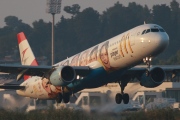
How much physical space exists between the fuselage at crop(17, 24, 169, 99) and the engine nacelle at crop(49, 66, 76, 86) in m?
1.61

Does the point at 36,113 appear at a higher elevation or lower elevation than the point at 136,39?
lower

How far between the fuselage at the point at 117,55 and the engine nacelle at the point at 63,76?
161 centimetres

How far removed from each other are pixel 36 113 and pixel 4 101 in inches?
474

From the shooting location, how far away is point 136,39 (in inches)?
2323

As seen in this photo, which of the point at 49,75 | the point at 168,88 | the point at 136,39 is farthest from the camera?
the point at 168,88

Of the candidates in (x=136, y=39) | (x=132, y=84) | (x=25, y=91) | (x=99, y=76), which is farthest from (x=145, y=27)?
(x=132, y=84)

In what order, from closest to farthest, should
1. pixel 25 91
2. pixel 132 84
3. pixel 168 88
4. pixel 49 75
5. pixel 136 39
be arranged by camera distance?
pixel 136 39, pixel 49 75, pixel 25 91, pixel 132 84, pixel 168 88

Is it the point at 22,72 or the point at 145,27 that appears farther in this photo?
the point at 22,72

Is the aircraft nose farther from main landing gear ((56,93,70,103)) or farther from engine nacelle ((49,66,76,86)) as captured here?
main landing gear ((56,93,70,103))

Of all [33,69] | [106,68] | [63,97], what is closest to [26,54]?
[33,69]

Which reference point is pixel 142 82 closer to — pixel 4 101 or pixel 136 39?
pixel 136 39

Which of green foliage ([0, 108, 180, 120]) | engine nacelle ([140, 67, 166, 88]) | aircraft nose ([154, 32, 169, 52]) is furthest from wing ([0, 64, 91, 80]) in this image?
aircraft nose ([154, 32, 169, 52])

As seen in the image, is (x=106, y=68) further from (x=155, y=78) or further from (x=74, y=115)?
(x=155, y=78)

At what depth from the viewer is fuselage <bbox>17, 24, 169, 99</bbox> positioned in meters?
58.6
